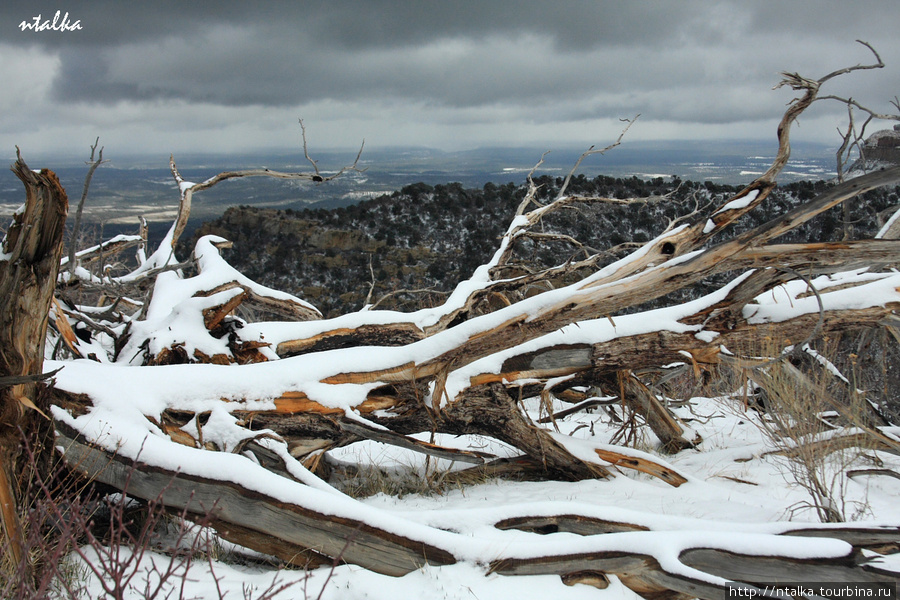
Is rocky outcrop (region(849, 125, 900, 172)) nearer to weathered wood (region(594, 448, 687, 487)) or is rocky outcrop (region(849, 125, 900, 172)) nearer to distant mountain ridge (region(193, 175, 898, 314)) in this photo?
weathered wood (region(594, 448, 687, 487))

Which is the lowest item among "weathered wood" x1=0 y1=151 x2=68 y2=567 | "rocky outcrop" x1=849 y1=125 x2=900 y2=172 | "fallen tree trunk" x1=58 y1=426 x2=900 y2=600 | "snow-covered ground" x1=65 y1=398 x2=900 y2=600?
"snow-covered ground" x1=65 y1=398 x2=900 y2=600

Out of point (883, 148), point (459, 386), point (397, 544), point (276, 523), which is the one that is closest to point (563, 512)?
point (397, 544)

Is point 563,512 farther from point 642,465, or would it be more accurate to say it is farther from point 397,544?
point 642,465

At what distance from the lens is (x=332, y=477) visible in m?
4.25

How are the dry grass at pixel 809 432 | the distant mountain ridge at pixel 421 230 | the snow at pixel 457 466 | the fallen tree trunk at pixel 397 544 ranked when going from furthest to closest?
the distant mountain ridge at pixel 421 230 → the dry grass at pixel 809 432 → the snow at pixel 457 466 → the fallen tree trunk at pixel 397 544

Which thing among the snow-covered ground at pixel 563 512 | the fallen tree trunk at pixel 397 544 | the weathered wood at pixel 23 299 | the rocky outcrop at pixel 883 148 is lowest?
the snow-covered ground at pixel 563 512

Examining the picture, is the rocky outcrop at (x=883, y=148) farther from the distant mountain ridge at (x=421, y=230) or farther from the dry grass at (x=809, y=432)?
the distant mountain ridge at (x=421, y=230)

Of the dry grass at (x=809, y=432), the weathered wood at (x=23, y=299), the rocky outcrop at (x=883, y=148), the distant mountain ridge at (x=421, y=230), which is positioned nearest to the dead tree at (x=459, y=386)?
the dry grass at (x=809, y=432)

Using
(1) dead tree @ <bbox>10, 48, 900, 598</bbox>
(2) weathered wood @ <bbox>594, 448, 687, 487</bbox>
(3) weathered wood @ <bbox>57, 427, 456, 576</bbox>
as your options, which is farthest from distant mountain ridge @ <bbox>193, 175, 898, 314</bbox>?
(3) weathered wood @ <bbox>57, 427, 456, 576</bbox>

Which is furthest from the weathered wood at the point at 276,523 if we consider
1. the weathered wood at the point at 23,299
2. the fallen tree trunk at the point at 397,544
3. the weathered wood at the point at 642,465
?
the weathered wood at the point at 642,465

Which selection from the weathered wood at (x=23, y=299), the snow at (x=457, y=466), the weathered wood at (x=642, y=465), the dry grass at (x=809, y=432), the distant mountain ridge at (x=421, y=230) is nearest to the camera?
the weathered wood at (x=23, y=299)

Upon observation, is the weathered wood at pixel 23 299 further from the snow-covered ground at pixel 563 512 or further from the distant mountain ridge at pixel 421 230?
the distant mountain ridge at pixel 421 230

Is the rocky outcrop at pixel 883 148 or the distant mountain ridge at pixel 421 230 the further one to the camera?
the distant mountain ridge at pixel 421 230

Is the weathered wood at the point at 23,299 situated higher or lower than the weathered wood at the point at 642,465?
higher
